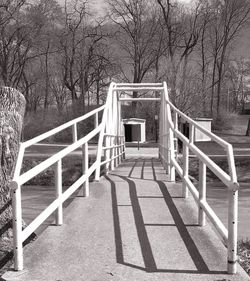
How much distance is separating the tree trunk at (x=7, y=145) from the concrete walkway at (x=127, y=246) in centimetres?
86

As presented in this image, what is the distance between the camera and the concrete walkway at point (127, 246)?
3.29m

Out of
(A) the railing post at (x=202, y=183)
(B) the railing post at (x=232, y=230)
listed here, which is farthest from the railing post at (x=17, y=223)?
(A) the railing post at (x=202, y=183)

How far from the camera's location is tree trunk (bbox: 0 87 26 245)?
5402 mm

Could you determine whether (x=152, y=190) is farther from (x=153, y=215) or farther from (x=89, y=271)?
(x=89, y=271)

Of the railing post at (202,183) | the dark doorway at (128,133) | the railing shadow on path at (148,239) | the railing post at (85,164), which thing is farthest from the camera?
the dark doorway at (128,133)

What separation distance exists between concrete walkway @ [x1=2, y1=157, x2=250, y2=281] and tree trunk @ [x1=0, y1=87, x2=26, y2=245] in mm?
857

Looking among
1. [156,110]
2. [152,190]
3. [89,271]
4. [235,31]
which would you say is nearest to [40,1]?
[156,110]

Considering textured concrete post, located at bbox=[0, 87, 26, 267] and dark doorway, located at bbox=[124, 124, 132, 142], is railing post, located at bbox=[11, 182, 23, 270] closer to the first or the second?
textured concrete post, located at bbox=[0, 87, 26, 267]

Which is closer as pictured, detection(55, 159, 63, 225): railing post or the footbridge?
the footbridge

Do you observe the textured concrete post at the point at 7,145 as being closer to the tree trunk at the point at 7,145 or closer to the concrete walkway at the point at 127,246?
the tree trunk at the point at 7,145

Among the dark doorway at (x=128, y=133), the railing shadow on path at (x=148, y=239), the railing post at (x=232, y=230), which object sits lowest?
the dark doorway at (x=128, y=133)

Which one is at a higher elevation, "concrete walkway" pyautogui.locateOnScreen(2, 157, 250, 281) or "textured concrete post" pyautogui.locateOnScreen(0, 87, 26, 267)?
"textured concrete post" pyautogui.locateOnScreen(0, 87, 26, 267)

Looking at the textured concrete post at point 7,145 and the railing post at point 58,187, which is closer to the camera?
the railing post at point 58,187

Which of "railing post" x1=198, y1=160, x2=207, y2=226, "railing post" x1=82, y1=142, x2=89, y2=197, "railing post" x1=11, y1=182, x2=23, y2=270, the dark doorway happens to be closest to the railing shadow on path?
"railing post" x1=198, y1=160, x2=207, y2=226
